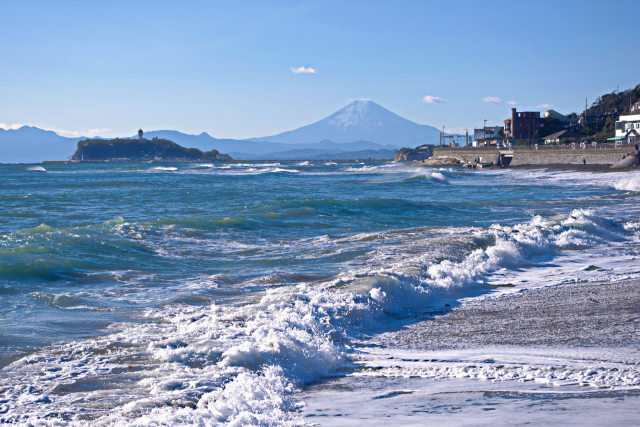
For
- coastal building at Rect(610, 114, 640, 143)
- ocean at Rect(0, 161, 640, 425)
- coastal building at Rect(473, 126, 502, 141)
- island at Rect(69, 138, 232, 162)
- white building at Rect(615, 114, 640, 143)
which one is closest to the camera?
ocean at Rect(0, 161, 640, 425)

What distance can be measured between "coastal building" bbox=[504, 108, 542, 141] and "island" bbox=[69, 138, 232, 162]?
115851 millimetres

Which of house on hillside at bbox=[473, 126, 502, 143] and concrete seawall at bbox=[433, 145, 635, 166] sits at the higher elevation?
house on hillside at bbox=[473, 126, 502, 143]

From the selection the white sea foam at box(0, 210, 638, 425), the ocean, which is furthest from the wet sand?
the white sea foam at box(0, 210, 638, 425)

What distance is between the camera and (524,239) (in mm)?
11766

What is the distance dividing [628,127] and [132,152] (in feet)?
498

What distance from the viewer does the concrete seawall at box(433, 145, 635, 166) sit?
52.4 m

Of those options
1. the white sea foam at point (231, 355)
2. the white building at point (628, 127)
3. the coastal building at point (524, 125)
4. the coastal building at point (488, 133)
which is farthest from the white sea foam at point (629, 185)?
the coastal building at point (488, 133)

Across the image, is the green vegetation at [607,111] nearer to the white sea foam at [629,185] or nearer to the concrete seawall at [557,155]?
the concrete seawall at [557,155]

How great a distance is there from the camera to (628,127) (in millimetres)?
67750

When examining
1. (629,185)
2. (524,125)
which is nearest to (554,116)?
(524,125)

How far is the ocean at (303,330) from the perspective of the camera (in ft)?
12.8

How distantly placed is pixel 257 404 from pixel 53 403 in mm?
1485

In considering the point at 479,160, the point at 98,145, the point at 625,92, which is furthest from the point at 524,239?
the point at 98,145

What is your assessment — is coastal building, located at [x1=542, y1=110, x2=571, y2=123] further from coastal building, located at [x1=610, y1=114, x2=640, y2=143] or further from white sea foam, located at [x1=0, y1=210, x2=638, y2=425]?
white sea foam, located at [x1=0, y1=210, x2=638, y2=425]
